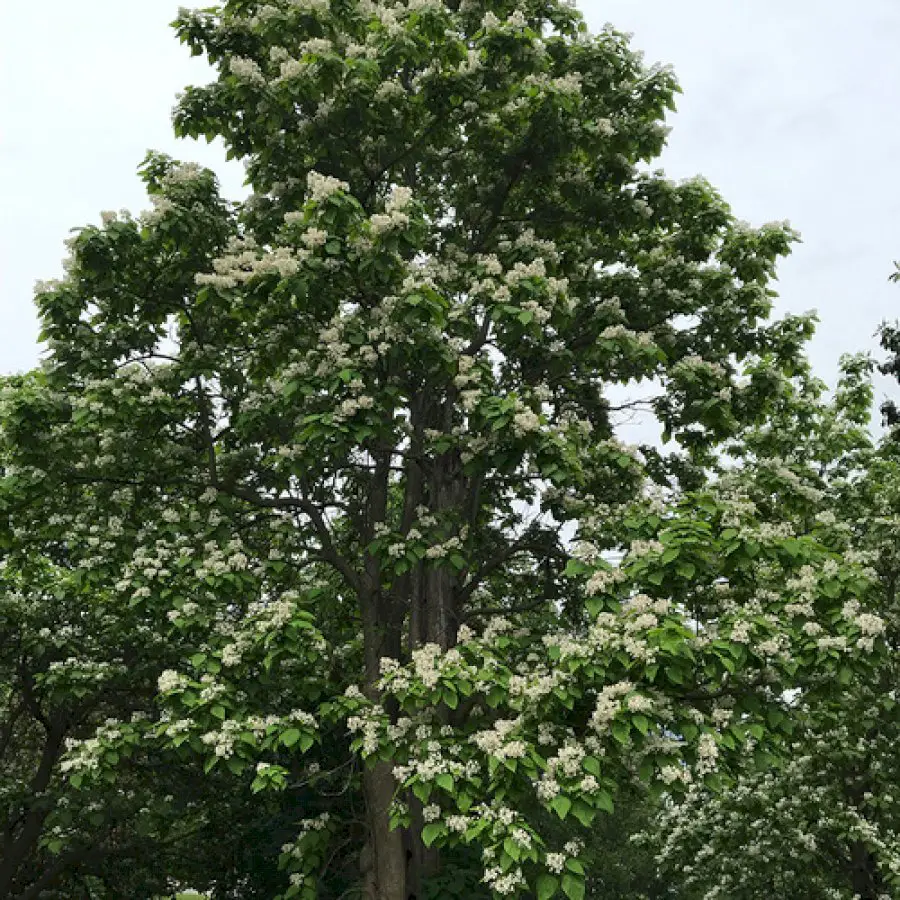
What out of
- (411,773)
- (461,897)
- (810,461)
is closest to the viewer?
(411,773)

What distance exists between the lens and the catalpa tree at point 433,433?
8.72 m

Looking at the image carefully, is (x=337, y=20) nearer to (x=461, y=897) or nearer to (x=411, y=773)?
(x=411, y=773)

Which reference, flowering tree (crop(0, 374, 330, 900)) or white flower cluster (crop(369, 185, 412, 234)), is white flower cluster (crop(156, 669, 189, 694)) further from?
white flower cluster (crop(369, 185, 412, 234))

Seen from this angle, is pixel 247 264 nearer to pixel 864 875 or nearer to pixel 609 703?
pixel 609 703

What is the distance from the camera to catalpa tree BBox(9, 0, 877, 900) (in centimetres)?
872

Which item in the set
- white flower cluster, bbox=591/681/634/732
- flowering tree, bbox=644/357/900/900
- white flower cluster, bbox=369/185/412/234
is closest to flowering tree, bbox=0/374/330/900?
white flower cluster, bbox=369/185/412/234

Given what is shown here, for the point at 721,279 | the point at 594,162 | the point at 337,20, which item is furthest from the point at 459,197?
the point at 721,279

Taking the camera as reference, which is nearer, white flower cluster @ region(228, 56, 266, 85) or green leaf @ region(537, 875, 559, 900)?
green leaf @ region(537, 875, 559, 900)

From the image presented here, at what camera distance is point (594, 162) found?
12.4 metres

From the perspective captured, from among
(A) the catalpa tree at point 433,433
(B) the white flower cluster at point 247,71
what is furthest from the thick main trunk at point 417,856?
(B) the white flower cluster at point 247,71

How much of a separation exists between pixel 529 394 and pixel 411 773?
13.6 ft

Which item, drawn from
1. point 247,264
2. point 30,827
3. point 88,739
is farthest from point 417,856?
point 30,827

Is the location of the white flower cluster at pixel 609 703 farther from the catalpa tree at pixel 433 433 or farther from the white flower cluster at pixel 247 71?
the white flower cluster at pixel 247 71

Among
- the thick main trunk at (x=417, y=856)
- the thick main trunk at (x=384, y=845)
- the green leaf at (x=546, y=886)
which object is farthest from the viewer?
the thick main trunk at (x=417, y=856)
